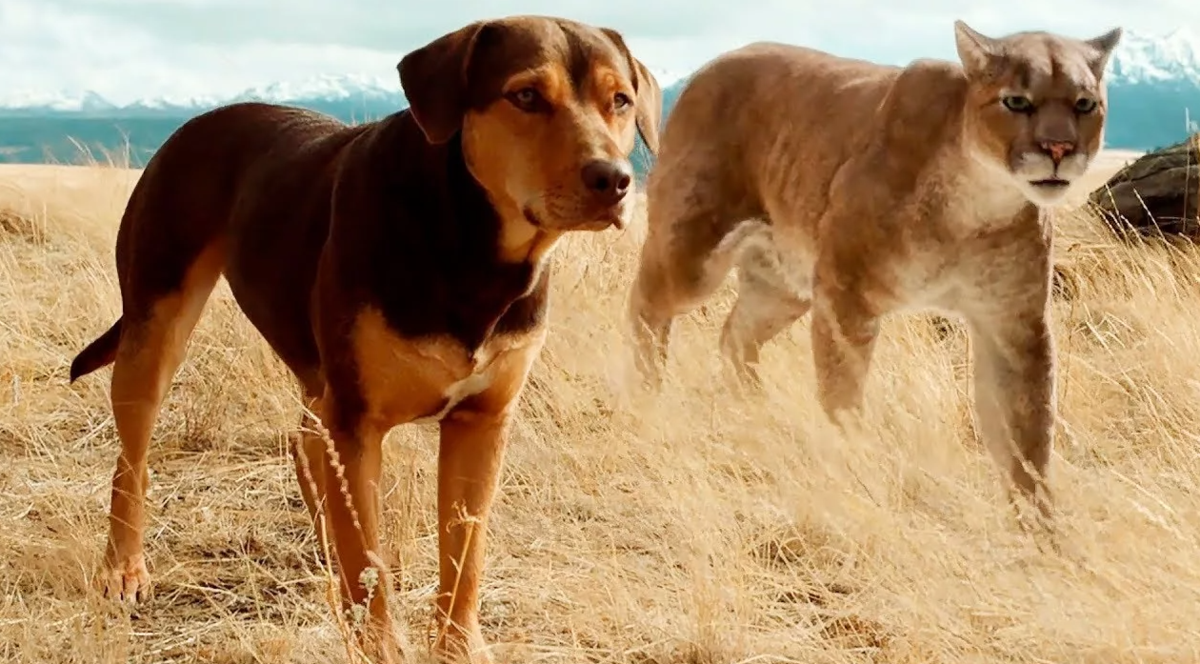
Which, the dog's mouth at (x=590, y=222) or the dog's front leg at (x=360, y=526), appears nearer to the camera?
the dog's mouth at (x=590, y=222)

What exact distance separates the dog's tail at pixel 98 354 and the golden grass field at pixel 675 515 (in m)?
0.44

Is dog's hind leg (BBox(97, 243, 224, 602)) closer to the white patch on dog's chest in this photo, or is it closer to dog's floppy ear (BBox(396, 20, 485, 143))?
the white patch on dog's chest

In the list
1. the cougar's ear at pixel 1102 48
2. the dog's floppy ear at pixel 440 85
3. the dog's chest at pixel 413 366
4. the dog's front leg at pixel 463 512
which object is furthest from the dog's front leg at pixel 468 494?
the cougar's ear at pixel 1102 48

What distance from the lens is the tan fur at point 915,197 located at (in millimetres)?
3734

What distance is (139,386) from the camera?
11.7 ft

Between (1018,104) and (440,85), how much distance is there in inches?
69.7

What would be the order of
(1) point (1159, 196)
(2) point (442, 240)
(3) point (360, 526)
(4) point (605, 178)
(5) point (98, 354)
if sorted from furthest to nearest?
(1) point (1159, 196) < (5) point (98, 354) < (3) point (360, 526) < (2) point (442, 240) < (4) point (605, 178)

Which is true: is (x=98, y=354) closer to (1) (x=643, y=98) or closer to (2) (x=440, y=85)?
(2) (x=440, y=85)

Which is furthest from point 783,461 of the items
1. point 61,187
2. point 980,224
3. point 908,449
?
point 61,187

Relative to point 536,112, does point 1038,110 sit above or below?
below

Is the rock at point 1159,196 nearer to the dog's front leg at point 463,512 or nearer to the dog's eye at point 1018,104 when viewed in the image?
the dog's eye at point 1018,104

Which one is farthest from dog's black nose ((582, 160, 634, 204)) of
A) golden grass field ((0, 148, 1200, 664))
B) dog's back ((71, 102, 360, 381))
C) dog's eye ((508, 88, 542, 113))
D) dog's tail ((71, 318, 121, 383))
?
dog's tail ((71, 318, 121, 383))

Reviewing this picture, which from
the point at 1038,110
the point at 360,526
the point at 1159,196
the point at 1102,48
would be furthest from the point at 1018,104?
the point at 1159,196

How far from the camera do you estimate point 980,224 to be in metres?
3.88
